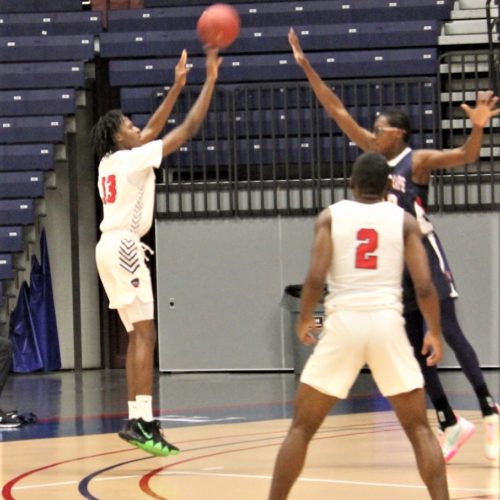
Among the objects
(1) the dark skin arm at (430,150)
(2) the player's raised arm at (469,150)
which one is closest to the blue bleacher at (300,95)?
(1) the dark skin arm at (430,150)

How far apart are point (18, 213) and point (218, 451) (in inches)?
262

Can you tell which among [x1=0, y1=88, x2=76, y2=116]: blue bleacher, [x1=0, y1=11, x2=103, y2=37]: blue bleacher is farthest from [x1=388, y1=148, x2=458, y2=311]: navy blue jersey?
[x1=0, y1=11, x2=103, y2=37]: blue bleacher

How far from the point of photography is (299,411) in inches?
192

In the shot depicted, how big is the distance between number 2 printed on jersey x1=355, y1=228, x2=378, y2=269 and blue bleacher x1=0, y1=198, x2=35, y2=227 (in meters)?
9.10

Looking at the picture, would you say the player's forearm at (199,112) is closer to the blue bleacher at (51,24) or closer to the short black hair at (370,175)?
the short black hair at (370,175)

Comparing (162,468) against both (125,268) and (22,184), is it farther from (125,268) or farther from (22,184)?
(22,184)

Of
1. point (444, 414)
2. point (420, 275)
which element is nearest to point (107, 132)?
point (444, 414)

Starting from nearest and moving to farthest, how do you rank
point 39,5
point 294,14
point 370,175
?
point 370,175 < point 294,14 < point 39,5

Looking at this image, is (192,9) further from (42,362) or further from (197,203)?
(42,362)

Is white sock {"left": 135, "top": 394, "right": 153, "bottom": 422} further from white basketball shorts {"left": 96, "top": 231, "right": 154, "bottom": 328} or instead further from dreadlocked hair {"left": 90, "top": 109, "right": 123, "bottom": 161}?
dreadlocked hair {"left": 90, "top": 109, "right": 123, "bottom": 161}

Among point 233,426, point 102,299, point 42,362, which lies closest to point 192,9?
→ point 102,299

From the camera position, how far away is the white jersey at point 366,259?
4828mm

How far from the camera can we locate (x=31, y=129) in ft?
45.6

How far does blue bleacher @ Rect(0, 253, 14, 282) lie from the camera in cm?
1330
